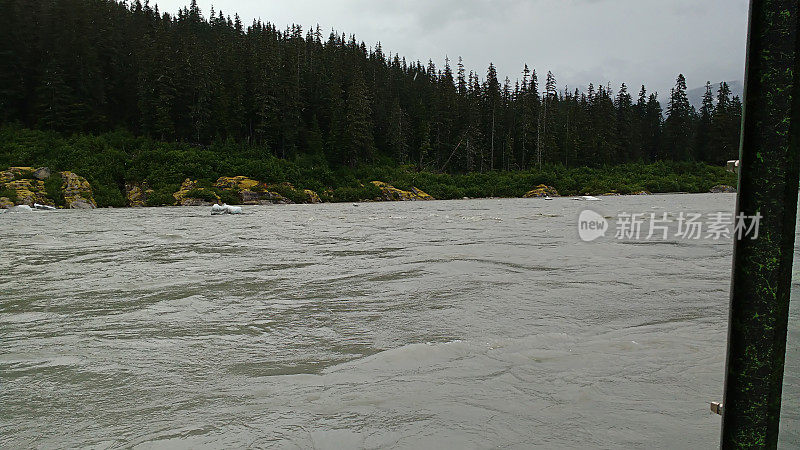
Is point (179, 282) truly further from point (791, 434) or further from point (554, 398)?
point (791, 434)

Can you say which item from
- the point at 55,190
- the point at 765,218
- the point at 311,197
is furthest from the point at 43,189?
the point at 765,218

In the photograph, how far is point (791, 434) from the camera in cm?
107

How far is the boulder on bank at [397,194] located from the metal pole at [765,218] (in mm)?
37828

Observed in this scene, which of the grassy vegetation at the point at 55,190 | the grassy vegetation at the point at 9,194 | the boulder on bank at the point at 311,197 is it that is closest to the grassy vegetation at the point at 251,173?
the boulder on bank at the point at 311,197

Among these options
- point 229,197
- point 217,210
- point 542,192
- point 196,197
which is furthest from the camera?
point 542,192

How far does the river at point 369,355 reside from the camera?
1.98 metres

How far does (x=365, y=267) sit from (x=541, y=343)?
345cm

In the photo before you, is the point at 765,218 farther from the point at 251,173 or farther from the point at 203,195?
the point at 251,173

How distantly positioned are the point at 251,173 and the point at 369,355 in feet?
109

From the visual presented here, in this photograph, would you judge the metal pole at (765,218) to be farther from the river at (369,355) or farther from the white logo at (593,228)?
the white logo at (593,228)

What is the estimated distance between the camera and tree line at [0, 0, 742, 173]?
39.6 meters

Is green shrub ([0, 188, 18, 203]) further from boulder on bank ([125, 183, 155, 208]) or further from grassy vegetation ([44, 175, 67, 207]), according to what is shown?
boulder on bank ([125, 183, 155, 208])

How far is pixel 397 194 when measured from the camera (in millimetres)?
39406

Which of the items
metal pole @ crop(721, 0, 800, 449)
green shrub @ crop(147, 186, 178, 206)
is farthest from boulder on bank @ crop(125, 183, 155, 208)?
metal pole @ crop(721, 0, 800, 449)
